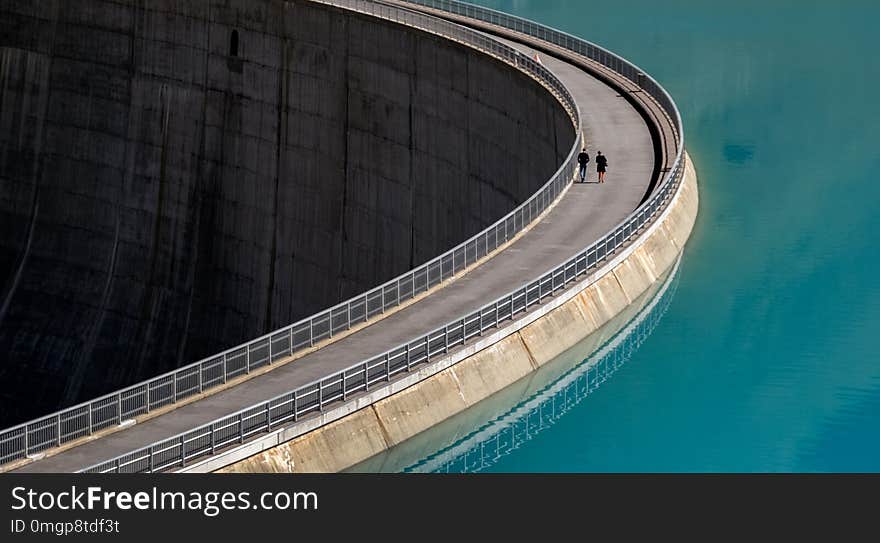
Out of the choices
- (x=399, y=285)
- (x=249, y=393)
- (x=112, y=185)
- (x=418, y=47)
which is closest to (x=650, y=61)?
(x=418, y=47)

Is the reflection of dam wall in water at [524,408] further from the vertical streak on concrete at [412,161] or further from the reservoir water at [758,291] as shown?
the vertical streak on concrete at [412,161]

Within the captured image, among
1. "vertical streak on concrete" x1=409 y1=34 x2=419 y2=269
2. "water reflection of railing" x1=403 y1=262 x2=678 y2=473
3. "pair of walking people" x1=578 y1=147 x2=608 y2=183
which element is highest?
"pair of walking people" x1=578 y1=147 x2=608 y2=183

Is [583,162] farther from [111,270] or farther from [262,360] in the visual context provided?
[111,270]

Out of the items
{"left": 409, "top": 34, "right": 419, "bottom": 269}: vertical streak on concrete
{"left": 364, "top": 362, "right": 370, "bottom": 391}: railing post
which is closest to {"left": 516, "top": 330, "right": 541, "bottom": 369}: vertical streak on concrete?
{"left": 364, "top": 362, "right": 370, "bottom": 391}: railing post

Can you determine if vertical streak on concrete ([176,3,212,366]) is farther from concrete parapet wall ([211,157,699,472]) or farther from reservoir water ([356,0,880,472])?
concrete parapet wall ([211,157,699,472])

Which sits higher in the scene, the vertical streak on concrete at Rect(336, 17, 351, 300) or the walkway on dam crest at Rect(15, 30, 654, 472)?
the walkway on dam crest at Rect(15, 30, 654, 472)

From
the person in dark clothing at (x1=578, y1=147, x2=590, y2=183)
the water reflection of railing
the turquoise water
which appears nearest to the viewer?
the water reflection of railing
